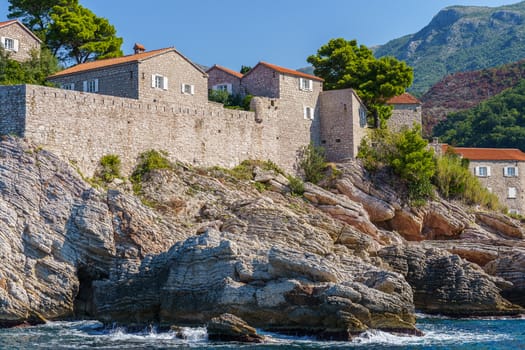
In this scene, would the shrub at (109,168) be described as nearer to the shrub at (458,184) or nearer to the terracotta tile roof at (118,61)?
the terracotta tile roof at (118,61)

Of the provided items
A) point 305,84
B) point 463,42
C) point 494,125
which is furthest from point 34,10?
point 463,42

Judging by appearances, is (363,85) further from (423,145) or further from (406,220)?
(406,220)

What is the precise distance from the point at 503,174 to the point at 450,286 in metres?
22.5

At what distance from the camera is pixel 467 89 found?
9462 centimetres

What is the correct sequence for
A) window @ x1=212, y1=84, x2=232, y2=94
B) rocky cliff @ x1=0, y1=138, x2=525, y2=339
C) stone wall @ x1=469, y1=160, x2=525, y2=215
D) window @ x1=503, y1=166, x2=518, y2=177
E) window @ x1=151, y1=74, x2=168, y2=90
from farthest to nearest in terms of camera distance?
window @ x1=503, y1=166, x2=518, y2=177 → stone wall @ x1=469, y1=160, x2=525, y2=215 → window @ x1=212, y1=84, x2=232, y2=94 → window @ x1=151, y1=74, x2=168, y2=90 → rocky cliff @ x1=0, y1=138, x2=525, y2=339

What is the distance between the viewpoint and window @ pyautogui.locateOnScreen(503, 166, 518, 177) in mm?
54125

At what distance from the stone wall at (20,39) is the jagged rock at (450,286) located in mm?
22671

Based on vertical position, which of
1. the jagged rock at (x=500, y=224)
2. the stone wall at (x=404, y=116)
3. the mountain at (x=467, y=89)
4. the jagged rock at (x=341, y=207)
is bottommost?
the jagged rock at (x=500, y=224)

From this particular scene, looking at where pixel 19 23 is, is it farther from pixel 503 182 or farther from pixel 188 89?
pixel 503 182

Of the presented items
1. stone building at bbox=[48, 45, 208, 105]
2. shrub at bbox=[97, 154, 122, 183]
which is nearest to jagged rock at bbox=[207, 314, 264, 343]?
shrub at bbox=[97, 154, 122, 183]

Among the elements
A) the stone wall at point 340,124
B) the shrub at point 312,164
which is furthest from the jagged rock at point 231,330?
the stone wall at point 340,124

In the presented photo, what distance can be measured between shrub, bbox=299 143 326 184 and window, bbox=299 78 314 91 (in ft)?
10.6

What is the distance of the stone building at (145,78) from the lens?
37750 mm

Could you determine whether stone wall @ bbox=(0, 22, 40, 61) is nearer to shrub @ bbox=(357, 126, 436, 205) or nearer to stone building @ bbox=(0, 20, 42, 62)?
stone building @ bbox=(0, 20, 42, 62)
